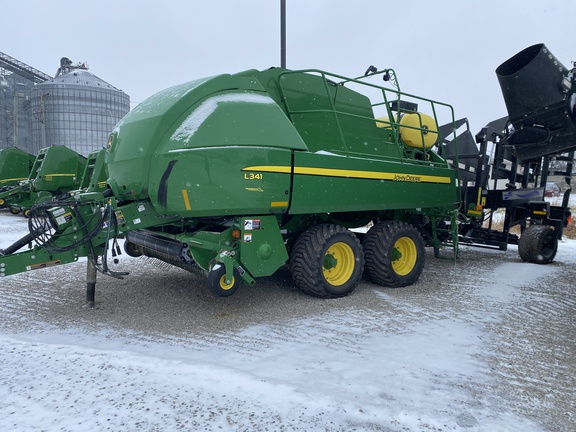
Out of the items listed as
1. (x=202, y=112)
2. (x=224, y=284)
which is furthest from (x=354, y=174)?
(x=224, y=284)

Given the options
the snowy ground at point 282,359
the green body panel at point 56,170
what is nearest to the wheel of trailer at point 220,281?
the snowy ground at point 282,359

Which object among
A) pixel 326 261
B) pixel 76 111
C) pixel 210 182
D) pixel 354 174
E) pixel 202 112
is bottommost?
pixel 326 261

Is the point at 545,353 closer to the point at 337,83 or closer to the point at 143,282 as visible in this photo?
the point at 337,83

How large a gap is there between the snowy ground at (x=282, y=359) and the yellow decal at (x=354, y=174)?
4.67 feet

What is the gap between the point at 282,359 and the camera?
3371mm

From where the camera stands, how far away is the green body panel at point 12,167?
16031mm

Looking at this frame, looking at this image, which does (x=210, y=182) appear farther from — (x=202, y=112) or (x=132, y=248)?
(x=132, y=248)

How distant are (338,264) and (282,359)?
2133mm

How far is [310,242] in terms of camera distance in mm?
4980

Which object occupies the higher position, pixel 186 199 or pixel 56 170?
pixel 56 170

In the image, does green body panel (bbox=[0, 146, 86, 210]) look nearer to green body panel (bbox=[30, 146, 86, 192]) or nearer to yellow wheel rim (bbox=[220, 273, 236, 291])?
green body panel (bbox=[30, 146, 86, 192])

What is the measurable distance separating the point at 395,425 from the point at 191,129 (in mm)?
3021

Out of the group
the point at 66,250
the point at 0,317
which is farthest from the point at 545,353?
the point at 0,317

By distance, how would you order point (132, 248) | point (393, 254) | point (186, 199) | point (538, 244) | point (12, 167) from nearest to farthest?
point (186, 199) < point (132, 248) < point (393, 254) < point (538, 244) < point (12, 167)
